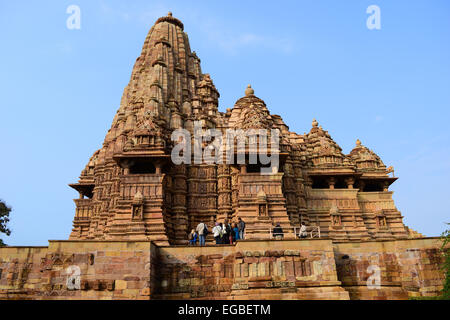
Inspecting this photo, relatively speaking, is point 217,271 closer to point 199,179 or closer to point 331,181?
point 199,179

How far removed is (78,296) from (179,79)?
23.7 metres

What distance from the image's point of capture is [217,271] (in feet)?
56.7

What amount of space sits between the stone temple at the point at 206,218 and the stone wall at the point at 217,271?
5cm

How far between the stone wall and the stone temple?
0.15 ft

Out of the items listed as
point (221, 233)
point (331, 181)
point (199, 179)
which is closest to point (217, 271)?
point (221, 233)

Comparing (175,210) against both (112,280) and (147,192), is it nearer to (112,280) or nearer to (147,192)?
(147,192)

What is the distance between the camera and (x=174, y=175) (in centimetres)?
2697

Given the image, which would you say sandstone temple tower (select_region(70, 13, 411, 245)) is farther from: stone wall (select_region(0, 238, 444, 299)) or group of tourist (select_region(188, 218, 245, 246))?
stone wall (select_region(0, 238, 444, 299))

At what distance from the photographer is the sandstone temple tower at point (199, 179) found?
76.9ft

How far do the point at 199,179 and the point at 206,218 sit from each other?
10.1 feet

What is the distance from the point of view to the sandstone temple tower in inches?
923

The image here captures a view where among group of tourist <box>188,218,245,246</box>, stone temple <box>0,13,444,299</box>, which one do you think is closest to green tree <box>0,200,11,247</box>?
stone temple <box>0,13,444,299</box>

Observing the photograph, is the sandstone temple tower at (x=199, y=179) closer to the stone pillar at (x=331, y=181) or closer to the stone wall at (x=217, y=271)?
the stone pillar at (x=331, y=181)

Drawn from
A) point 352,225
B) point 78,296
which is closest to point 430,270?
point 352,225
